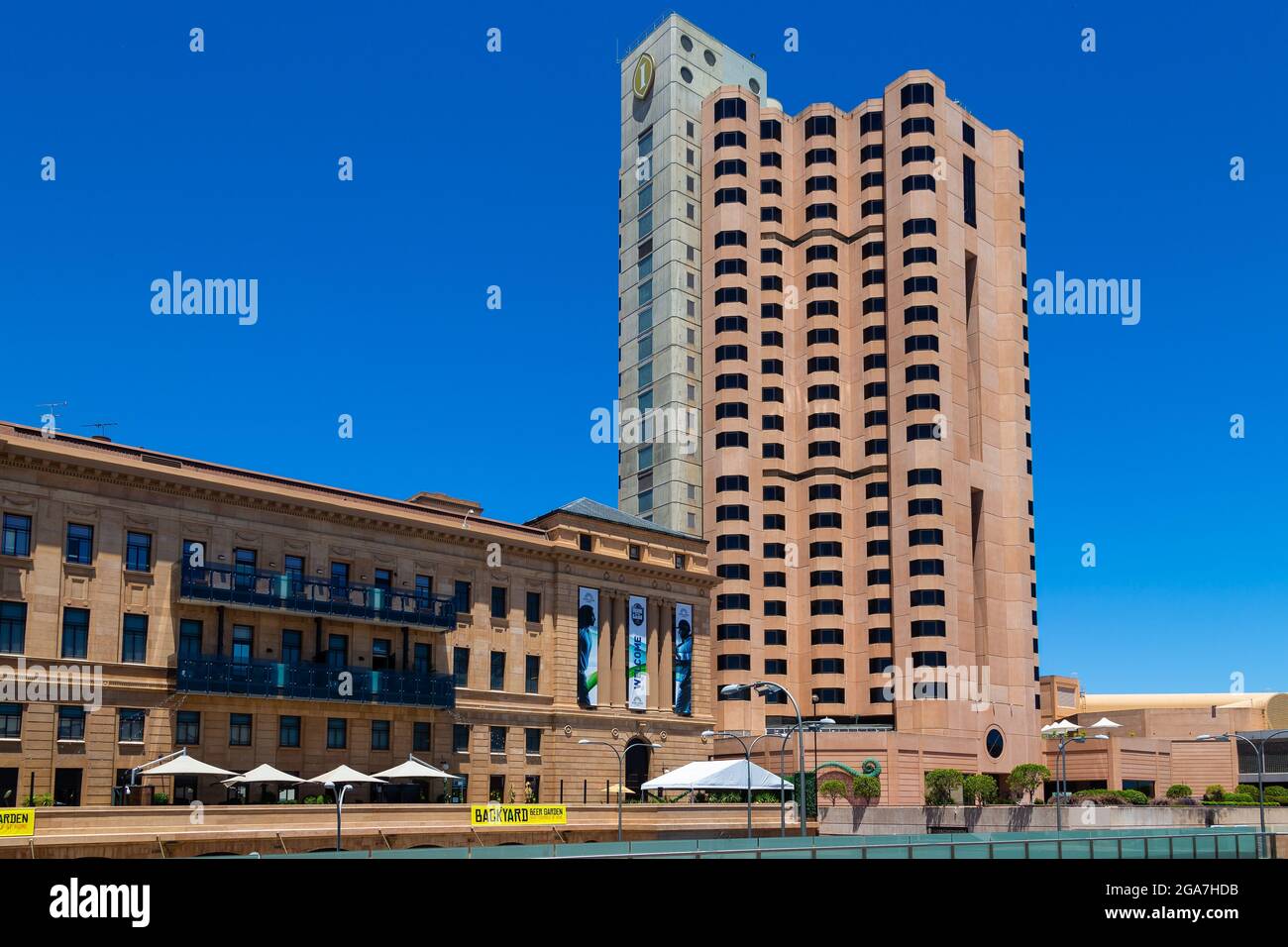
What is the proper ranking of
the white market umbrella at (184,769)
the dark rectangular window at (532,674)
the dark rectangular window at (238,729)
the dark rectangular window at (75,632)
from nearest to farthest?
the white market umbrella at (184,769) → the dark rectangular window at (75,632) → the dark rectangular window at (238,729) → the dark rectangular window at (532,674)

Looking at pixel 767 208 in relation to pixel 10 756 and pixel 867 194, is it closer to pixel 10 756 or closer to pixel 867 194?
pixel 867 194

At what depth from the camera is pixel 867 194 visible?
420 ft

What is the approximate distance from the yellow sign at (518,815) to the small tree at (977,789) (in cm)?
4909

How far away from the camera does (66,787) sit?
2435 inches

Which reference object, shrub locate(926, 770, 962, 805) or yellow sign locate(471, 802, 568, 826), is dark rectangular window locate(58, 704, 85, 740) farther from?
shrub locate(926, 770, 962, 805)

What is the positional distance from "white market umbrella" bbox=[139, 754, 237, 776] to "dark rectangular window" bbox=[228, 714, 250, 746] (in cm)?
491

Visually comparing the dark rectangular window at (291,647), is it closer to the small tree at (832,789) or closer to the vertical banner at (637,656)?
the vertical banner at (637,656)

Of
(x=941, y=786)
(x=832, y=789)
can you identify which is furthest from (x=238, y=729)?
(x=941, y=786)

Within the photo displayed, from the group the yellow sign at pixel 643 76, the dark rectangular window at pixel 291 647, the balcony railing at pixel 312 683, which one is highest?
the yellow sign at pixel 643 76

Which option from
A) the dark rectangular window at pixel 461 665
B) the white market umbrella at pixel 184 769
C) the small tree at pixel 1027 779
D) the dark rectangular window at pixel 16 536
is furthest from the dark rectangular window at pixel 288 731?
the small tree at pixel 1027 779

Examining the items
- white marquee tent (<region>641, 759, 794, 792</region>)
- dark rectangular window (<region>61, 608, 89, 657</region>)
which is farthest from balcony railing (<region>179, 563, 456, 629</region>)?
white marquee tent (<region>641, 759, 794, 792</region>)

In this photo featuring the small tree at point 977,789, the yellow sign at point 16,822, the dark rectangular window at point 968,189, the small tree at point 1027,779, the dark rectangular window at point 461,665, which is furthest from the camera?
the dark rectangular window at point 968,189

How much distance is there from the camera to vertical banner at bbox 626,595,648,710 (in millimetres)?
86500

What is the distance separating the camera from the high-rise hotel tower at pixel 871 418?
118 metres
